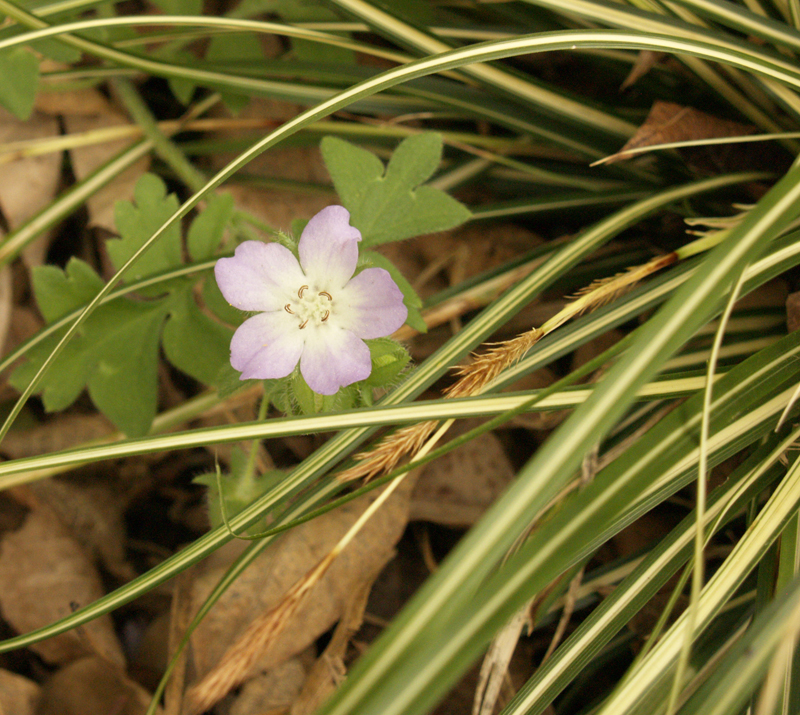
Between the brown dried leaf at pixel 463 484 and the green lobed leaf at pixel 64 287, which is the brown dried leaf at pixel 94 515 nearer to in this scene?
the green lobed leaf at pixel 64 287

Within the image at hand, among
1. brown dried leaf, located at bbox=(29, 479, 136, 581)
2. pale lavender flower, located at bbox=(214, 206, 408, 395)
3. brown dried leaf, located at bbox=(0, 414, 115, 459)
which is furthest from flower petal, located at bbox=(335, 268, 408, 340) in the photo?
brown dried leaf, located at bbox=(29, 479, 136, 581)

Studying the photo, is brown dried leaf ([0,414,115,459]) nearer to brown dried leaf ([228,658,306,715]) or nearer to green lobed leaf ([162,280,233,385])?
green lobed leaf ([162,280,233,385])

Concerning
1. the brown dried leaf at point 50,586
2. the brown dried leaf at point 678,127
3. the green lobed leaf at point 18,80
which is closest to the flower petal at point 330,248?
the brown dried leaf at point 678,127

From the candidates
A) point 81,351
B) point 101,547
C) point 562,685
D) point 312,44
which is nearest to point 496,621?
point 562,685

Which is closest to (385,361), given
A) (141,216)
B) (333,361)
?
(333,361)

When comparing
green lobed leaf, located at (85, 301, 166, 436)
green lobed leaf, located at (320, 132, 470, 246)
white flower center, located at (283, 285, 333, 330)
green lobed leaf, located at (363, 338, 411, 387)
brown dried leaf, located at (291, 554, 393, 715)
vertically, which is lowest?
brown dried leaf, located at (291, 554, 393, 715)
